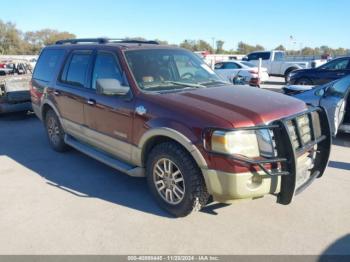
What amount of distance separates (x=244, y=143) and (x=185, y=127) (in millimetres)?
610

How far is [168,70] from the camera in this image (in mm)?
4578

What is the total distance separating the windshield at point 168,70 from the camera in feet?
14.0

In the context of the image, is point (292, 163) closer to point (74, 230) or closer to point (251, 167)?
point (251, 167)

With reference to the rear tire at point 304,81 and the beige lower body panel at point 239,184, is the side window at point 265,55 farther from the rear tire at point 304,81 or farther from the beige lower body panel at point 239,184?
the beige lower body panel at point 239,184

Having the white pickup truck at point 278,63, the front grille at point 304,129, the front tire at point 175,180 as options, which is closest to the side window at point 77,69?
the front tire at point 175,180

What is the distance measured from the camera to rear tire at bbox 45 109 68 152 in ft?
20.0

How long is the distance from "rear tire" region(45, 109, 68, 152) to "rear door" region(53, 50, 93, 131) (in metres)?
0.37

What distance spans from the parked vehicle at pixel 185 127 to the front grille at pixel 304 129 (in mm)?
11

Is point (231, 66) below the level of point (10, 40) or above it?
below

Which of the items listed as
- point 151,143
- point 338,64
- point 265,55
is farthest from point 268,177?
point 265,55

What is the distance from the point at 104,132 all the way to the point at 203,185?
1.78 m

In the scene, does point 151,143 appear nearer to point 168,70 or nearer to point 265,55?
point 168,70

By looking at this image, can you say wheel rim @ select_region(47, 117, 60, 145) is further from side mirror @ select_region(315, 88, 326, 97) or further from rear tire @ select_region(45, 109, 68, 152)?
side mirror @ select_region(315, 88, 326, 97)

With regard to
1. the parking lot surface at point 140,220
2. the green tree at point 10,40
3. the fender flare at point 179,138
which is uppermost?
the green tree at point 10,40
